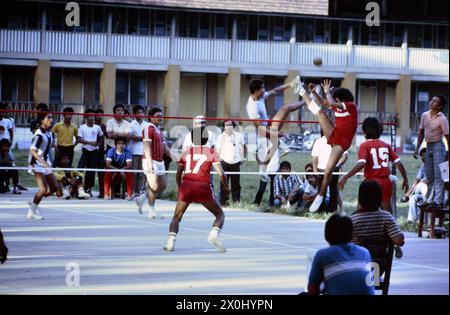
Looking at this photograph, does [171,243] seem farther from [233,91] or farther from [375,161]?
[233,91]

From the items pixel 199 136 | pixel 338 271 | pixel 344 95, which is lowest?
pixel 338 271

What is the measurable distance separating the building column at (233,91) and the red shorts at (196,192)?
94.7 feet

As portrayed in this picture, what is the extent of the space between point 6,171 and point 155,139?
518 cm

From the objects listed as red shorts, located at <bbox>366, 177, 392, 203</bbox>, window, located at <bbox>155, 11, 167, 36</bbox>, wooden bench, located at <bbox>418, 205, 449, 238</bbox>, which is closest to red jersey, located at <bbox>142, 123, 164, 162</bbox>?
wooden bench, located at <bbox>418, 205, 449, 238</bbox>

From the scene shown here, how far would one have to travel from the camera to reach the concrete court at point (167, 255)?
398 inches

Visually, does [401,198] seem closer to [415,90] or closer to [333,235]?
[333,235]

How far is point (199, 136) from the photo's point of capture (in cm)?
1292

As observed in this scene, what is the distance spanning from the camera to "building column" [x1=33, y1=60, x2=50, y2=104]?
131 ft

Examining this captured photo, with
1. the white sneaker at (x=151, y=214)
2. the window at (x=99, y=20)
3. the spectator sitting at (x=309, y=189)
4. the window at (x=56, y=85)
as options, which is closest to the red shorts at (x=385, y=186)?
the white sneaker at (x=151, y=214)

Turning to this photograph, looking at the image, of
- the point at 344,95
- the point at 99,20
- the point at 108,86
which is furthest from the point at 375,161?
the point at 99,20

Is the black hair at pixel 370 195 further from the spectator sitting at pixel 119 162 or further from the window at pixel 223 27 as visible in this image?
the window at pixel 223 27

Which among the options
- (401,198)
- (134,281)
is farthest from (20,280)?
(401,198)

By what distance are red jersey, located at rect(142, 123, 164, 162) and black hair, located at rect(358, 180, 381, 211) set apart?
855 cm

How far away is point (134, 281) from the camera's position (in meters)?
10.3
